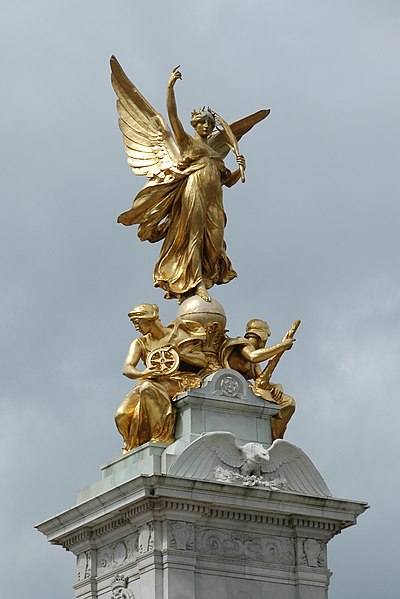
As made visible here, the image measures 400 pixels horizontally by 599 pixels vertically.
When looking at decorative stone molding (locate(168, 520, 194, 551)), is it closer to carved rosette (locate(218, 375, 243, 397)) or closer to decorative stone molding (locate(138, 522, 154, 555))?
decorative stone molding (locate(138, 522, 154, 555))

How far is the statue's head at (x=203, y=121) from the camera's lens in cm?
3125

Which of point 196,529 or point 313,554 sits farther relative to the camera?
point 313,554

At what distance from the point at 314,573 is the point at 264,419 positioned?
2598 mm

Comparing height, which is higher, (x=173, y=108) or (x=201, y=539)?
(x=173, y=108)

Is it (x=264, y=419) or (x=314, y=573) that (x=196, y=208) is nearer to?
(x=264, y=419)

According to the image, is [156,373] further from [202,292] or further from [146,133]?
[146,133]

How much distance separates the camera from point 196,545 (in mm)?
27938

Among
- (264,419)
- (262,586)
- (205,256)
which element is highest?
(205,256)

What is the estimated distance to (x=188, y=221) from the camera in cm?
3086

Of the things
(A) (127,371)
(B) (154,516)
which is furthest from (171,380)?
(B) (154,516)

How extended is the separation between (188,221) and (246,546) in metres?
5.77

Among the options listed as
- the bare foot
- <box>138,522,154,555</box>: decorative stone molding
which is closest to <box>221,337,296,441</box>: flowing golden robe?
the bare foot

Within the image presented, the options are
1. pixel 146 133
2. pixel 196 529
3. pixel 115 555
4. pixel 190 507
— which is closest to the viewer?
A: pixel 190 507

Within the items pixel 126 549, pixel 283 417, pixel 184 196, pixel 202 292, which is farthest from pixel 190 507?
pixel 184 196
